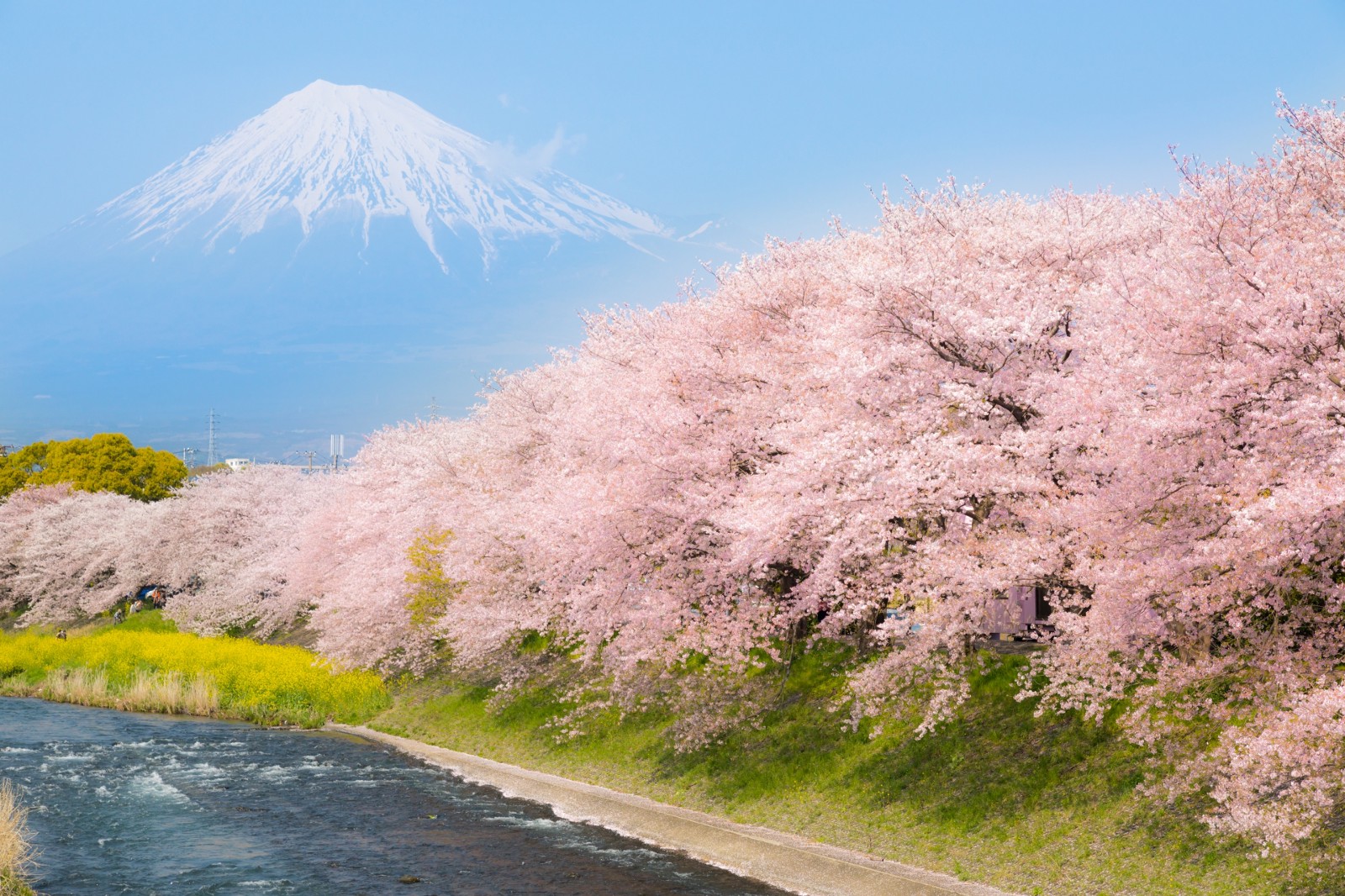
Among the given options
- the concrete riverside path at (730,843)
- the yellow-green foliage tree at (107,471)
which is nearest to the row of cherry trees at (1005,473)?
the concrete riverside path at (730,843)

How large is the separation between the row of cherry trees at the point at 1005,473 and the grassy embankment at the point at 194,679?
877cm

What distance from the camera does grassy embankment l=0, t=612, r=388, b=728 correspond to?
44688mm

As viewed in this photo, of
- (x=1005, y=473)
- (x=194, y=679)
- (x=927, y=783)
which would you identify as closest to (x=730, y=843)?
(x=927, y=783)

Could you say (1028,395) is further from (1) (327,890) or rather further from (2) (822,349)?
(1) (327,890)

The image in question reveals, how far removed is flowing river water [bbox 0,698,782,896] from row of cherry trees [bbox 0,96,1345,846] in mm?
5261

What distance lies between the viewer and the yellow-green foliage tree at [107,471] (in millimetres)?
94312

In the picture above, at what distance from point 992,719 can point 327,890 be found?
14289 millimetres

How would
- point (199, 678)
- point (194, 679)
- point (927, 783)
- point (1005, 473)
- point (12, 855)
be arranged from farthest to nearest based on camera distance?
point (194, 679) → point (199, 678) → point (927, 783) → point (12, 855) → point (1005, 473)

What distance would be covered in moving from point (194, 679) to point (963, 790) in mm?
36026

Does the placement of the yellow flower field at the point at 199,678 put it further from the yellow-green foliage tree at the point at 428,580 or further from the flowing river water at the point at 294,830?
the flowing river water at the point at 294,830

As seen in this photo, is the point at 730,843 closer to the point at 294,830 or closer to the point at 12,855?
the point at 294,830

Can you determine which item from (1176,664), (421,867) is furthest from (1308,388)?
(421,867)

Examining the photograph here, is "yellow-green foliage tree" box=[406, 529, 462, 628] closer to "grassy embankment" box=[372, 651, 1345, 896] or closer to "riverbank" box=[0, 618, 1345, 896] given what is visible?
"riverbank" box=[0, 618, 1345, 896]

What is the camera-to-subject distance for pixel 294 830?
2683cm
